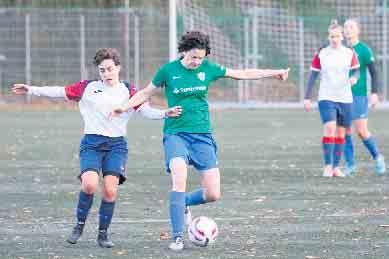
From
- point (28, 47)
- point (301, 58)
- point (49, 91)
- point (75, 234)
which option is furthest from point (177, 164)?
point (28, 47)

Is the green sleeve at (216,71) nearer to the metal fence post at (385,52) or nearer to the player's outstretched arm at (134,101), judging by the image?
the player's outstretched arm at (134,101)

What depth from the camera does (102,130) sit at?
10578 mm

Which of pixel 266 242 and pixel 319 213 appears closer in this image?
pixel 266 242

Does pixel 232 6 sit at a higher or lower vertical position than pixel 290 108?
higher

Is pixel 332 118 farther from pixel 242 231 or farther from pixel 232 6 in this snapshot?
pixel 232 6

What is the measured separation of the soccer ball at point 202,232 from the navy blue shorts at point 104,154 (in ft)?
2.59

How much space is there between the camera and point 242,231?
11.1 metres

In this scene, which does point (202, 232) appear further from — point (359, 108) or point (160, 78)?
point (359, 108)

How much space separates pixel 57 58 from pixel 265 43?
19.5ft

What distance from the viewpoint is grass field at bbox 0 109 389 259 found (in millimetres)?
10062

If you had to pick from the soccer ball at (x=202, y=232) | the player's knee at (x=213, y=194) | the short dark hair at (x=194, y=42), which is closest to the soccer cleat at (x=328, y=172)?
the player's knee at (x=213, y=194)

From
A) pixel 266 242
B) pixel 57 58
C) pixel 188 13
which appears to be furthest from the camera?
→ pixel 57 58

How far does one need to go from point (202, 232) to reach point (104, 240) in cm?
78

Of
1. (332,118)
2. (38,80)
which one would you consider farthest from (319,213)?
(38,80)
